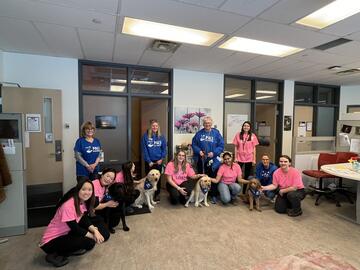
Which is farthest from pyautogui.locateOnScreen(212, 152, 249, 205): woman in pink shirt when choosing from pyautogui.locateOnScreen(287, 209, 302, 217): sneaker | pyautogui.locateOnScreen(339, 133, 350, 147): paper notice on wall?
pyautogui.locateOnScreen(339, 133, 350, 147): paper notice on wall

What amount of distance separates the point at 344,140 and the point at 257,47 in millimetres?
3164

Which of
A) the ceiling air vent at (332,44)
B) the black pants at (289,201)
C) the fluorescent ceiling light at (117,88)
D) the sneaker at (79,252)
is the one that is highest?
the ceiling air vent at (332,44)

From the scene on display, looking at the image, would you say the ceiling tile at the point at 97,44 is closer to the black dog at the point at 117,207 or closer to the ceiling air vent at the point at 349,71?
the black dog at the point at 117,207

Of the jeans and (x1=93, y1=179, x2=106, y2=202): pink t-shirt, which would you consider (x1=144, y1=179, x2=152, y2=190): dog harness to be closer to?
(x1=93, y1=179, x2=106, y2=202): pink t-shirt

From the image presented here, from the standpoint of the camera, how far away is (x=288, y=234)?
8.93 feet

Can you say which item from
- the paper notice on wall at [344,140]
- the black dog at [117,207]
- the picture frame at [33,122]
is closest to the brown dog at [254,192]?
the black dog at [117,207]

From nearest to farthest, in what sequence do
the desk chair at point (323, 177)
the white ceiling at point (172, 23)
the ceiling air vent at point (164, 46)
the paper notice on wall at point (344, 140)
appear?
1. the white ceiling at point (172, 23)
2. the ceiling air vent at point (164, 46)
3. the desk chair at point (323, 177)
4. the paper notice on wall at point (344, 140)

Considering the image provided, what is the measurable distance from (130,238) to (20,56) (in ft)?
11.1

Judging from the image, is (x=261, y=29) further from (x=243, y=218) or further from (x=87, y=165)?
(x=87, y=165)

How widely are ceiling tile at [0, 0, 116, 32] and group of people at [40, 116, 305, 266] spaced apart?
1.41 meters

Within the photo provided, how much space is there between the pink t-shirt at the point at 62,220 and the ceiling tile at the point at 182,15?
1.98 metres

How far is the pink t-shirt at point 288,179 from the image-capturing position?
11.2 feet

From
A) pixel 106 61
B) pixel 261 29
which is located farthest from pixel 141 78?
pixel 261 29

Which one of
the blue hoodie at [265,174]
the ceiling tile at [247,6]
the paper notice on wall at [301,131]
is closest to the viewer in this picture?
the ceiling tile at [247,6]
